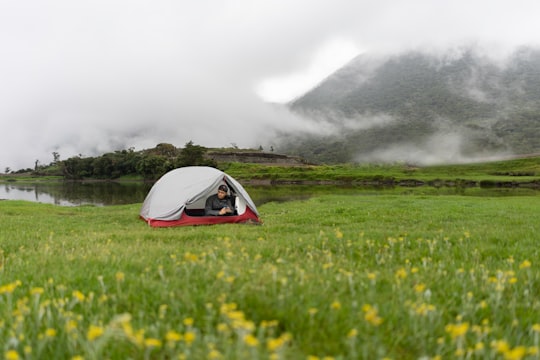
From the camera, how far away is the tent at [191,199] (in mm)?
17469

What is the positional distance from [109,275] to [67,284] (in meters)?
0.52

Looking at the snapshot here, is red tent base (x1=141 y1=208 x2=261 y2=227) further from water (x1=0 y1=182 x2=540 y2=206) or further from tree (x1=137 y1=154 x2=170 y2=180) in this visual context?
tree (x1=137 y1=154 x2=170 y2=180)

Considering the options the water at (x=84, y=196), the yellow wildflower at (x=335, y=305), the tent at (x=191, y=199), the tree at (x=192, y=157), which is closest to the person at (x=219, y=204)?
the tent at (x=191, y=199)

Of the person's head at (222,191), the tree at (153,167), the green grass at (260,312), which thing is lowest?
the green grass at (260,312)

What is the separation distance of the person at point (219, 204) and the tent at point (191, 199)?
28cm

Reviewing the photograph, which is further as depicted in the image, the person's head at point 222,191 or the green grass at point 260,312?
the person's head at point 222,191

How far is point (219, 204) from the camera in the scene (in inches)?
723

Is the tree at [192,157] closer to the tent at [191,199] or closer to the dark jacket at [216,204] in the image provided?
the tent at [191,199]

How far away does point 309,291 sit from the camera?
3.71 meters

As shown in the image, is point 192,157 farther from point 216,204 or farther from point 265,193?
point 216,204

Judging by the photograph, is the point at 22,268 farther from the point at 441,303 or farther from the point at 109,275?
the point at 441,303

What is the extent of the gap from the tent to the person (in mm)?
284

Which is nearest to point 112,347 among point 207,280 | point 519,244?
point 207,280

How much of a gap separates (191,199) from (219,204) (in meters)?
1.56
